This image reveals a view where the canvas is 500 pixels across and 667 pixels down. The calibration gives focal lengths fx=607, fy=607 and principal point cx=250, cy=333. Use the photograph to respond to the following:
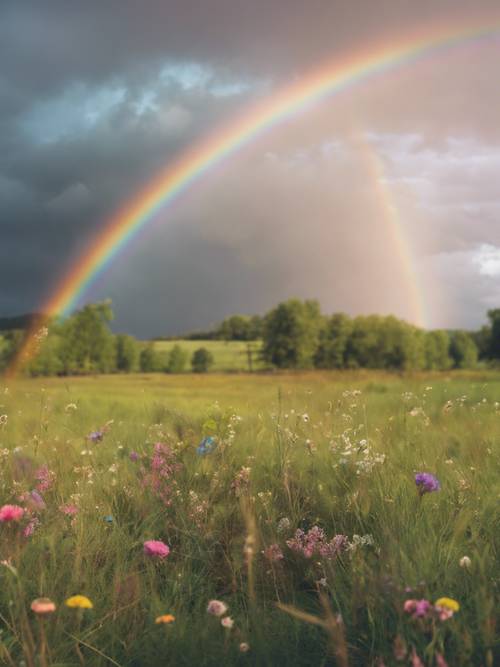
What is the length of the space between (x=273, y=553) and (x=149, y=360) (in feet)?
312

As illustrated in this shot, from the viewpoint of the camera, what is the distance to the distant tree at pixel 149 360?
96.6 meters

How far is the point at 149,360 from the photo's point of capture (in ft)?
318

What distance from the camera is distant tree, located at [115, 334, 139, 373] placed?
93.1 metres

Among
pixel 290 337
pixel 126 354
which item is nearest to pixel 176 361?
pixel 126 354

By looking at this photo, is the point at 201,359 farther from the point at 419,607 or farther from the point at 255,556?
the point at 419,607

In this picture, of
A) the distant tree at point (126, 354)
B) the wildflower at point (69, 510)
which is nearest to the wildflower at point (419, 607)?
the wildflower at point (69, 510)

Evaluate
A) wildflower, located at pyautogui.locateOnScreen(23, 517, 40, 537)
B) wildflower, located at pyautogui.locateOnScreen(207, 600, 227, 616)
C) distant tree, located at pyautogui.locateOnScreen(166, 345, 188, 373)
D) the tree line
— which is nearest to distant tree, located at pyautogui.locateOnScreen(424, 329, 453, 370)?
the tree line

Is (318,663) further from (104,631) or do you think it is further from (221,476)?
(221,476)

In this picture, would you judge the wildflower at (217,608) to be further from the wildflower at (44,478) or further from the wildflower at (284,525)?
the wildflower at (44,478)

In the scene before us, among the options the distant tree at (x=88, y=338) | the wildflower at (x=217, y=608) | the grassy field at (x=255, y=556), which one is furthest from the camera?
the distant tree at (x=88, y=338)

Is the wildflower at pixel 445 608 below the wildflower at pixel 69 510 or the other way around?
the other way around

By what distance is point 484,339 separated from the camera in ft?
271

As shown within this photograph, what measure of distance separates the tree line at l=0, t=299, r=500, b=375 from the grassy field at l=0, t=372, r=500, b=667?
5412 cm

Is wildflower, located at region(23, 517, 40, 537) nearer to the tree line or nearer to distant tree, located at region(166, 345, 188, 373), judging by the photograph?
the tree line
